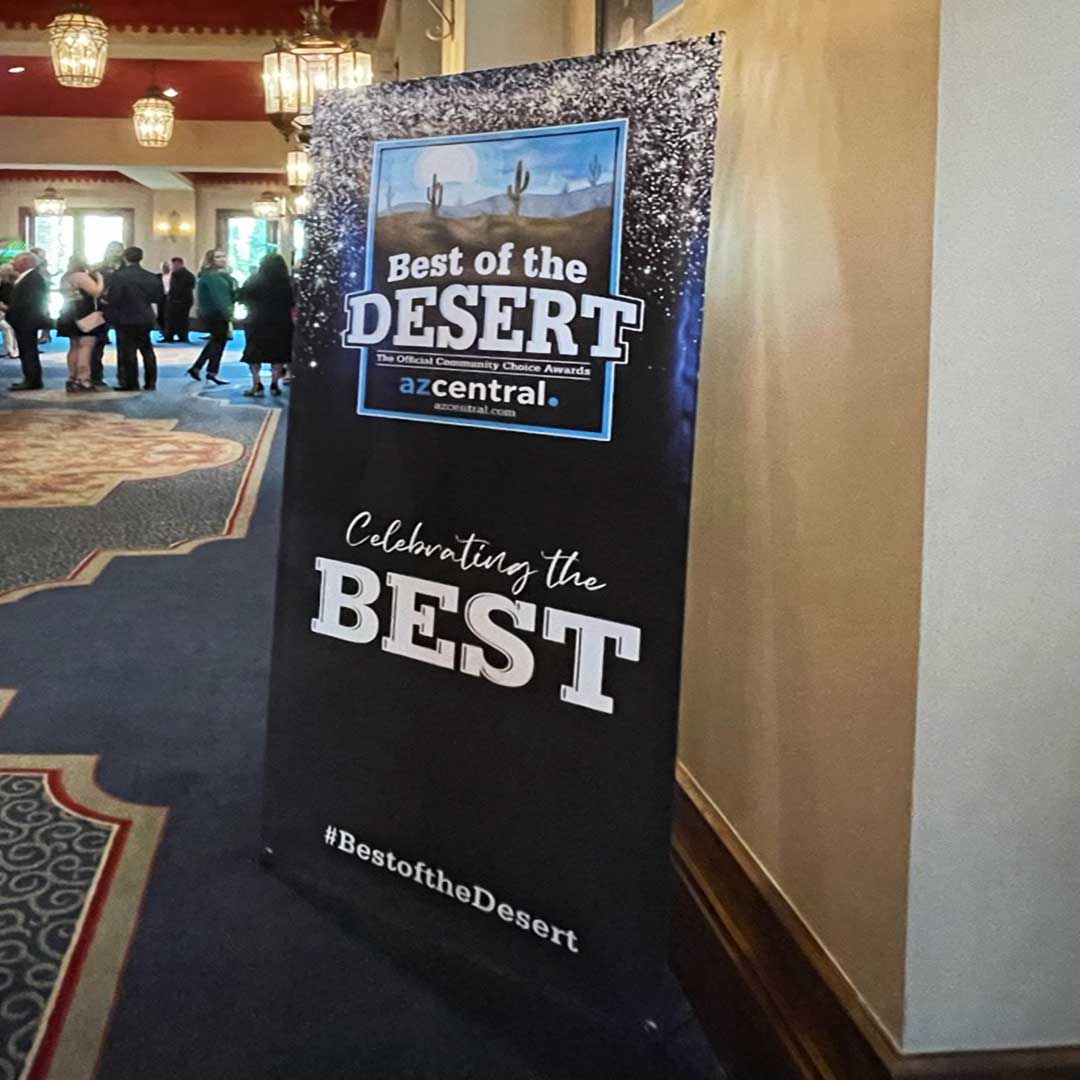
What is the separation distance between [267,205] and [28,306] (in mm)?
12233

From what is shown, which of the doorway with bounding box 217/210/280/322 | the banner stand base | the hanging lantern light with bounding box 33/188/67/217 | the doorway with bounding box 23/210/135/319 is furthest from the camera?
the doorway with bounding box 23/210/135/319

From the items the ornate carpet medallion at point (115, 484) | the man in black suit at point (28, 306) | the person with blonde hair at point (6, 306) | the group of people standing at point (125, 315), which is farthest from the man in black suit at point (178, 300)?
the ornate carpet medallion at point (115, 484)

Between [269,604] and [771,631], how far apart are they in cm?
272

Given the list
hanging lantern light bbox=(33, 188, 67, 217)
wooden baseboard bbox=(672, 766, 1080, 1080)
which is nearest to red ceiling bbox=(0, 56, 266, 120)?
hanging lantern light bbox=(33, 188, 67, 217)

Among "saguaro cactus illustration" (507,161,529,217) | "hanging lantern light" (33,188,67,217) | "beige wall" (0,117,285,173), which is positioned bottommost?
"saguaro cactus illustration" (507,161,529,217)

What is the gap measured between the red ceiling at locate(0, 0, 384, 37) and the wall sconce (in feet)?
44.1

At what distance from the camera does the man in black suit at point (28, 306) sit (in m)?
10.4

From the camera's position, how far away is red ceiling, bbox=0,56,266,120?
39.9 feet

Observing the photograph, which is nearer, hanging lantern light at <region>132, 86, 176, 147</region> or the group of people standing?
the group of people standing

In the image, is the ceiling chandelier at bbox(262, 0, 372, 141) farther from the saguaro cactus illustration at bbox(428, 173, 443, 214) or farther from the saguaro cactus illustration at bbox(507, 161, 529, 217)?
the saguaro cactus illustration at bbox(507, 161, 529, 217)

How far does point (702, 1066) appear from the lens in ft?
5.73

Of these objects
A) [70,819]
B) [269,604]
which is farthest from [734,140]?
[269,604]

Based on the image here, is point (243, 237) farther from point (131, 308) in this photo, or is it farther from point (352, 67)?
point (352, 67)

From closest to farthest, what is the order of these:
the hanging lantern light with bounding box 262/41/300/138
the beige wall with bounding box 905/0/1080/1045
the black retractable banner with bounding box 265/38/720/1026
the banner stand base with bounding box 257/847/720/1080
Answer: the beige wall with bounding box 905/0/1080/1045 < the black retractable banner with bounding box 265/38/720/1026 < the banner stand base with bounding box 257/847/720/1080 < the hanging lantern light with bounding box 262/41/300/138
